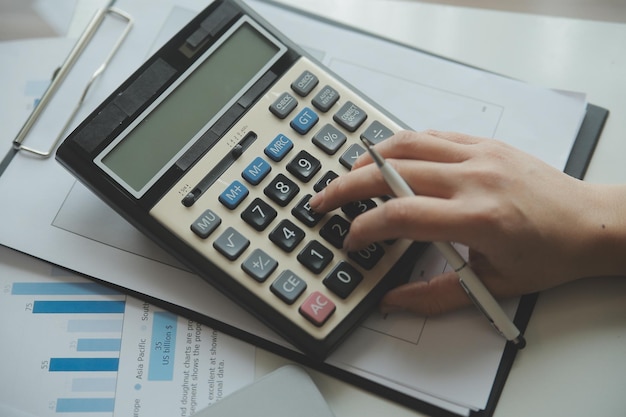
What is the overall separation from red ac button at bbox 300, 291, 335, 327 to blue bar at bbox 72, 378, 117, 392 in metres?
0.16

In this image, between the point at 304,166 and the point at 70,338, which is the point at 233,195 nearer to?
the point at 304,166

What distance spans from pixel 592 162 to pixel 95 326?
0.42 meters

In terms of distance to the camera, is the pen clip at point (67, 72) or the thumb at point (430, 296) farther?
the pen clip at point (67, 72)

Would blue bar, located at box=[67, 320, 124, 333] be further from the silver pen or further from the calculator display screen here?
the silver pen

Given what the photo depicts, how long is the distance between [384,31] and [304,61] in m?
0.13

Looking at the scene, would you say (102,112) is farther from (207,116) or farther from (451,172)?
(451,172)

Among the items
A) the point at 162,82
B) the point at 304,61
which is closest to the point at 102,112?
the point at 162,82

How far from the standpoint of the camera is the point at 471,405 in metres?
0.51

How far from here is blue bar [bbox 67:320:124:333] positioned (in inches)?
22.1

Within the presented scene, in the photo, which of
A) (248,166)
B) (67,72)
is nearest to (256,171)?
(248,166)

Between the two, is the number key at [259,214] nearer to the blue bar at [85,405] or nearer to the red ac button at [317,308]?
the red ac button at [317,308]

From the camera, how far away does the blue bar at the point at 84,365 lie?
0.55m

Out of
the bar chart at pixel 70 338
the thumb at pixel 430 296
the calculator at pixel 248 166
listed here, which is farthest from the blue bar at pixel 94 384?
the thumb at pixel 430 296

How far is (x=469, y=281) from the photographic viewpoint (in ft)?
1.66
